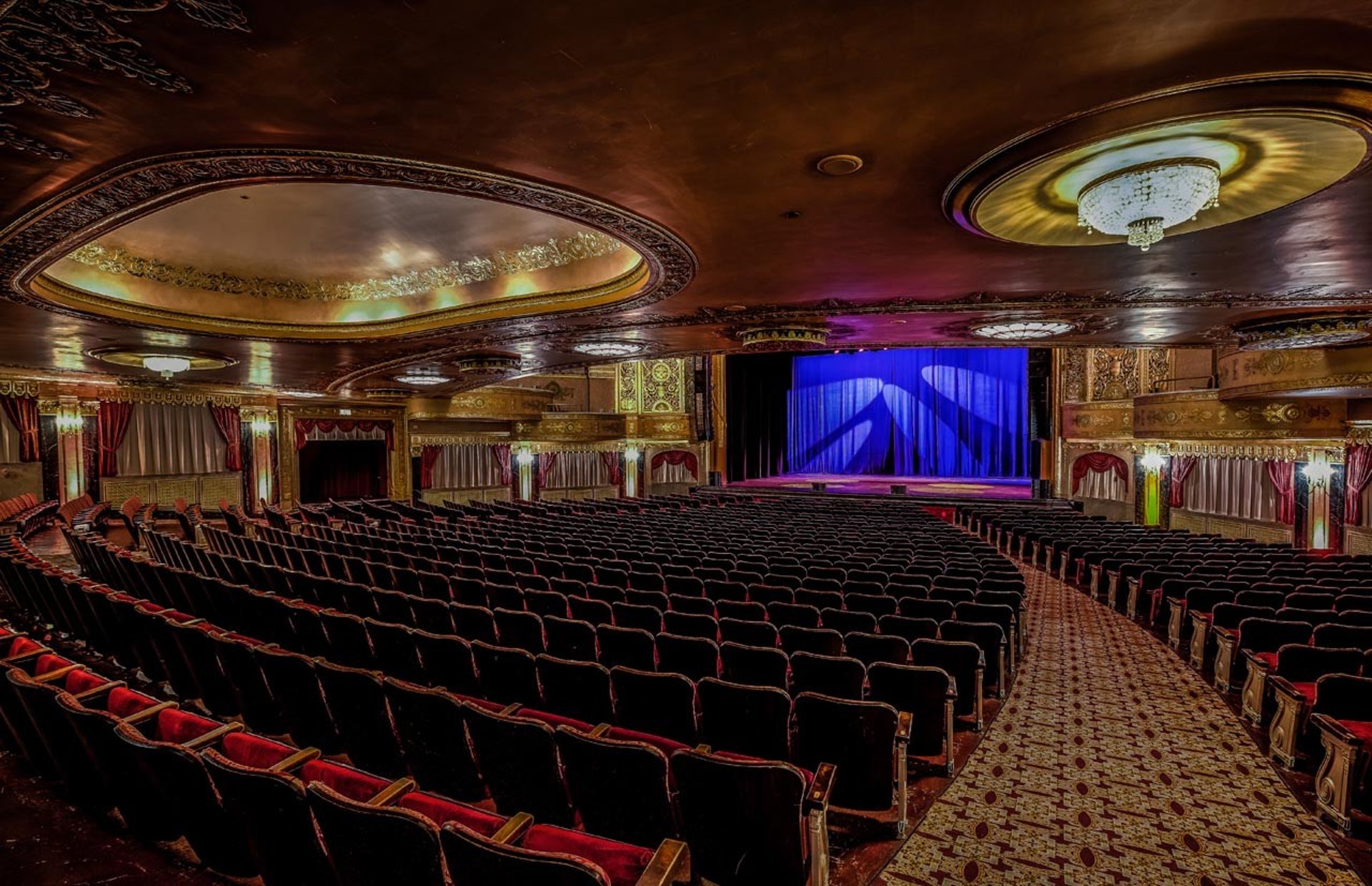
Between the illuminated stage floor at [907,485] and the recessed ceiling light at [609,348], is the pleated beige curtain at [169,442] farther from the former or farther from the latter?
the illuminated stage floor at [907,485]

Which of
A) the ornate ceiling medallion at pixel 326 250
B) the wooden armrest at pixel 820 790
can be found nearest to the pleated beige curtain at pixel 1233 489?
the ornate ceiling medallion at pixel 326 250

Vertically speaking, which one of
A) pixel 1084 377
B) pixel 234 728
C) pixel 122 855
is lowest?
pixel 122 855

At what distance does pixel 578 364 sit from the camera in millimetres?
15344

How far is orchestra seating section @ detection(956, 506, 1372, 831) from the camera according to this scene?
392cm

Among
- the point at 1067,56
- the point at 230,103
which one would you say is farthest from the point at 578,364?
the point at 1067,56

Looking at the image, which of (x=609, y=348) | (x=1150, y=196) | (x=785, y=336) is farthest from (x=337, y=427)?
(x=1150, y=196)

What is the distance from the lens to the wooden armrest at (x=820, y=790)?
261 cm

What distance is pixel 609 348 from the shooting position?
1239 centimetres

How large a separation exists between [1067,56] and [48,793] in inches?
229

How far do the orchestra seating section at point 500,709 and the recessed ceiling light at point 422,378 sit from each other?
723 centimetres

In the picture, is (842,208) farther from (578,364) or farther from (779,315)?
(578,364)

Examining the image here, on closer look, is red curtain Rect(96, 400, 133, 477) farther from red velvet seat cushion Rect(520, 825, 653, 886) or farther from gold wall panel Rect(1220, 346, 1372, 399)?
gold wall panel Rect(1220, 346, 1372, 399)

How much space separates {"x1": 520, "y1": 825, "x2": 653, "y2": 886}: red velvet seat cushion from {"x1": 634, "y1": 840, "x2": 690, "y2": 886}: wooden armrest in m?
0.05

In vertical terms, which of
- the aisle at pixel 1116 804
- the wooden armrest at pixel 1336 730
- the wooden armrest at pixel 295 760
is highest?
the wooden armrest at pixel 295 760
